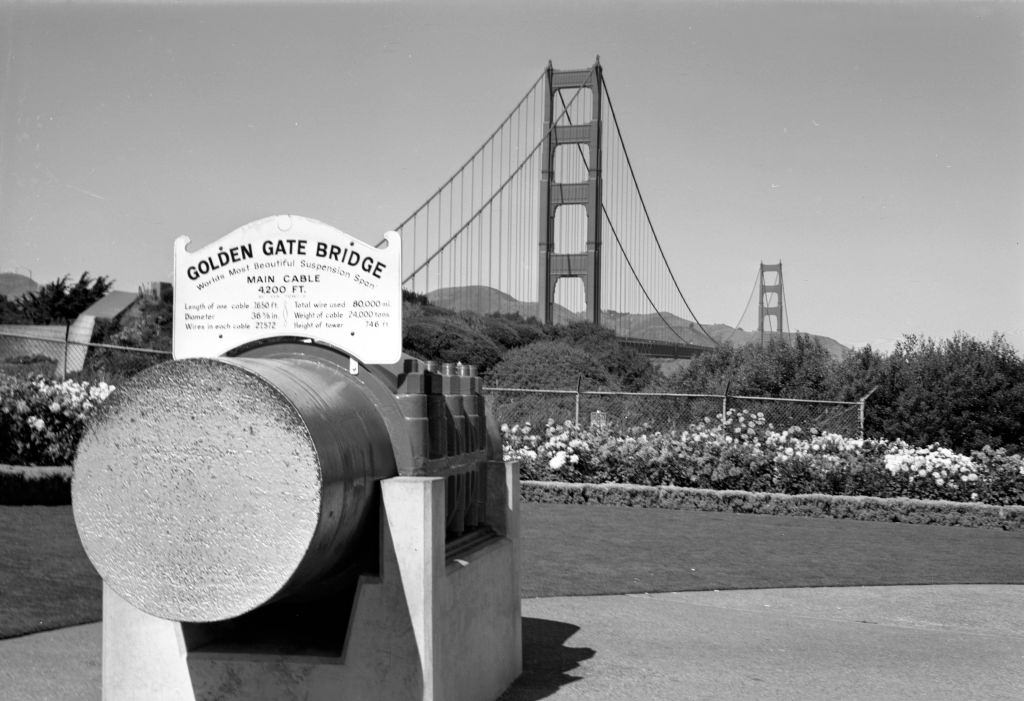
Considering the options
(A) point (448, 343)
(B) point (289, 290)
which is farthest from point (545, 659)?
(A) point (448, 343)

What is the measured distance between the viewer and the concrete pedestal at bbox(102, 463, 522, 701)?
4.40 meters

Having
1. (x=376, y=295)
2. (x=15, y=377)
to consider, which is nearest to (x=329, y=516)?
(x=376, y=295)

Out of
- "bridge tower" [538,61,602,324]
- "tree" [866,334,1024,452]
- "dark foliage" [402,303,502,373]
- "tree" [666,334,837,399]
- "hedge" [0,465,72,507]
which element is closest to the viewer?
"hedge" [0,465,72,507]

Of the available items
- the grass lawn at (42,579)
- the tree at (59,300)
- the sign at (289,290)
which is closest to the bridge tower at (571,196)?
the tree at (59,300)

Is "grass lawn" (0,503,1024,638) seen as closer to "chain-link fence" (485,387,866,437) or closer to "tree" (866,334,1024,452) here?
"chain-link fence" (485,387,866,437)

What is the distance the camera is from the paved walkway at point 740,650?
18.6ft

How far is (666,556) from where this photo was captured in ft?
36.6

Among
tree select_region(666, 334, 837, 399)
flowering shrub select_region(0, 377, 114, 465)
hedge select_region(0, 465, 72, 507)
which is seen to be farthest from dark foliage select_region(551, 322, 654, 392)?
hedge select_region(0, 465, 72, 507)

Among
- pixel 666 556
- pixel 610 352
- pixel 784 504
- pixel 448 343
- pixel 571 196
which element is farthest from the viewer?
pixel 571 196

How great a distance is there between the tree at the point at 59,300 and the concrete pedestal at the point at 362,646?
3993 centimetres

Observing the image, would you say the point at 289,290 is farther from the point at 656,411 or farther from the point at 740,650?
the point at 656,411

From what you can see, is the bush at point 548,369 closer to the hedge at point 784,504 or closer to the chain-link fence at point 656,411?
the chain-link fence at point 656,411

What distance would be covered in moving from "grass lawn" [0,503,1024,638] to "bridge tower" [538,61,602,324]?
34.5 metres

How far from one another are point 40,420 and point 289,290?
398 inches
